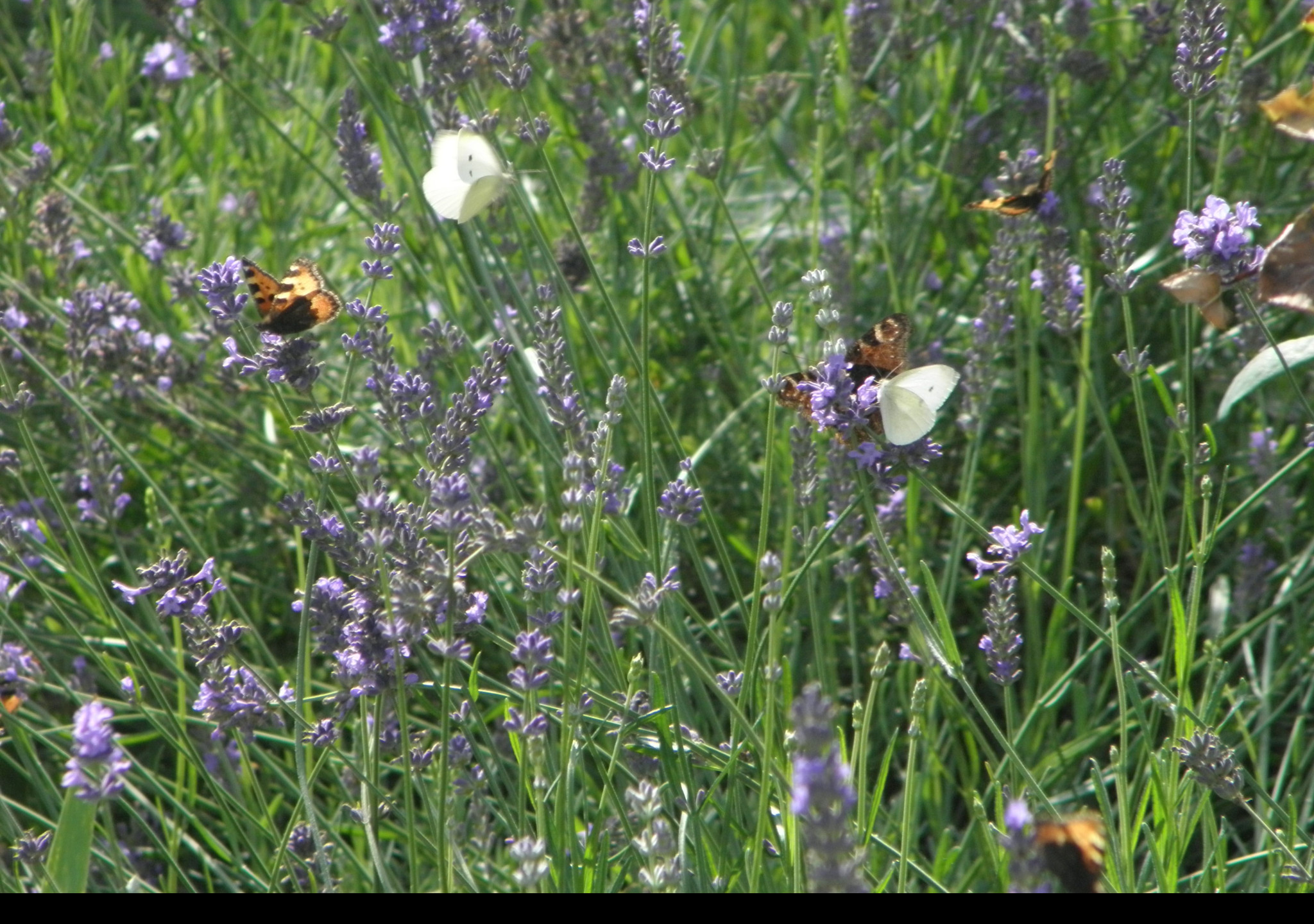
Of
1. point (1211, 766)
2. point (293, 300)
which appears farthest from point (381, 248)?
point (1211, 766)

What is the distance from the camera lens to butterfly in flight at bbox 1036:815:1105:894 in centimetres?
79

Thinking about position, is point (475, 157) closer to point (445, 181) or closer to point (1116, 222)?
point (445, 181)

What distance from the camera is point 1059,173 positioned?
254 centimetres

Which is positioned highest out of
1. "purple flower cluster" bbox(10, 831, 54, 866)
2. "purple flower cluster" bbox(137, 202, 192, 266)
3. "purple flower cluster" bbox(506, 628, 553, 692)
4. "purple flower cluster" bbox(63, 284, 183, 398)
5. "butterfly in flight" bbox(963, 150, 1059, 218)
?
"purple flower cluster" bbox(137, 202, 192, 266)

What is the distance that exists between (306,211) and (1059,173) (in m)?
1.80

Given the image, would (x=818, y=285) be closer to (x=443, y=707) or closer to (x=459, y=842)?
(x=443, y=707)

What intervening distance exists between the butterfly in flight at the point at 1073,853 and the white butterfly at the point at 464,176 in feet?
3.87

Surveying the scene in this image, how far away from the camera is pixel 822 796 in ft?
2.38

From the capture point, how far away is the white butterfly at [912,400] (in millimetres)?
1274

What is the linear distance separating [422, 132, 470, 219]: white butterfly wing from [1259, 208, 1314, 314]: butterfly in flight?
1017mm

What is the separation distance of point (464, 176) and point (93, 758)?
1014mm

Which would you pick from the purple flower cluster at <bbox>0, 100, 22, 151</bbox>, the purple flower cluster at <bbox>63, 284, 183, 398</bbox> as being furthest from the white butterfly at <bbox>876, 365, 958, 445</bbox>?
the purple flower cluster at <bbox>0, 100, 22, 151</bbox>

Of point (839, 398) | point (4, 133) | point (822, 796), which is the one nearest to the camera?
point (822, 796)

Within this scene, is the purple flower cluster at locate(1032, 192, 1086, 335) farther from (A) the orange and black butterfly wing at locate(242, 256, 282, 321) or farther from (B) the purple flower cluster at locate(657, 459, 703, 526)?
(A) the orange and black butterfly wing at locate(242, 256, 282, 321)
